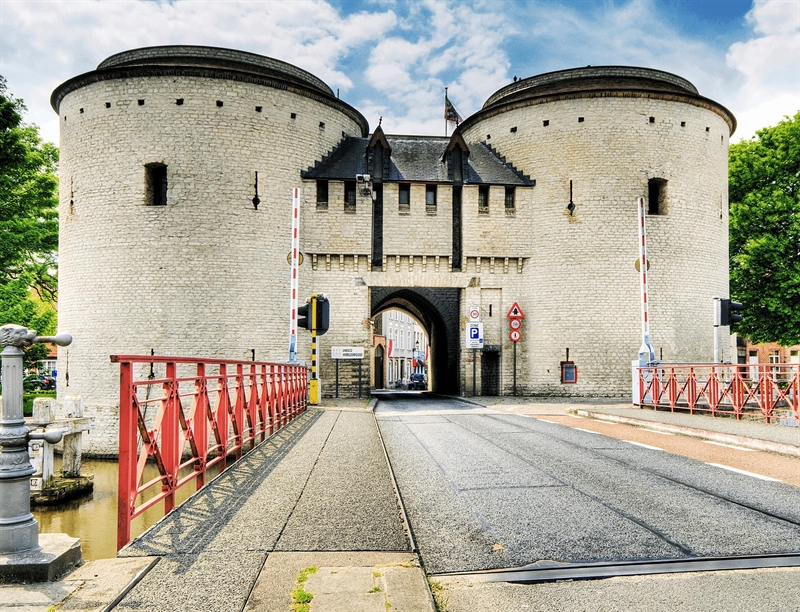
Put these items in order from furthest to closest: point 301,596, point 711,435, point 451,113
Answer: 1. point 451,113
2. point 711,435
3. point 301,596

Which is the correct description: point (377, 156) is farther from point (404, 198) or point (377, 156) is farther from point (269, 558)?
point (269, 558)

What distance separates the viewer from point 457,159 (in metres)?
27.6

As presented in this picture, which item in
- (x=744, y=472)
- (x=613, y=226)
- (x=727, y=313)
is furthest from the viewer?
(x=613, y=226)

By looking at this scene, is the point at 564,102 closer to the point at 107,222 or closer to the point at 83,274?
the point at 107,222

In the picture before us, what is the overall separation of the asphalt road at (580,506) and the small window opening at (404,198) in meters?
18.5

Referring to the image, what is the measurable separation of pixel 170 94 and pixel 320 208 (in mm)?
7253

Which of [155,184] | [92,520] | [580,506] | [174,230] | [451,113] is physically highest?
[451,113]

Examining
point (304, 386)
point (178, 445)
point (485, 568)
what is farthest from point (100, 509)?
point (485, 568)

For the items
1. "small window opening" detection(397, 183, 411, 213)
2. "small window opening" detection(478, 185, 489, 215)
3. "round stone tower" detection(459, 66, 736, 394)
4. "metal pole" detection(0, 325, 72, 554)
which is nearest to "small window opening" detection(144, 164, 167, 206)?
"small window opening" detection(397, 183, 411, 213)

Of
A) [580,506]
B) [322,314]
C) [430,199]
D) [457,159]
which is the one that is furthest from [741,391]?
[457,159]

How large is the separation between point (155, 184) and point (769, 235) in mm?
25732

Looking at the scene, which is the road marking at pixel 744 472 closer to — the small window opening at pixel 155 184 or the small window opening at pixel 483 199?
the small window opening at pixel 483 199

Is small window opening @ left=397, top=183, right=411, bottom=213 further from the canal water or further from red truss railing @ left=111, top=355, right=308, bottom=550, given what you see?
red truss railing @ left=111, top=355, right=308, bottom=550

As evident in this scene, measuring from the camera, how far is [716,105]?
27.9m
